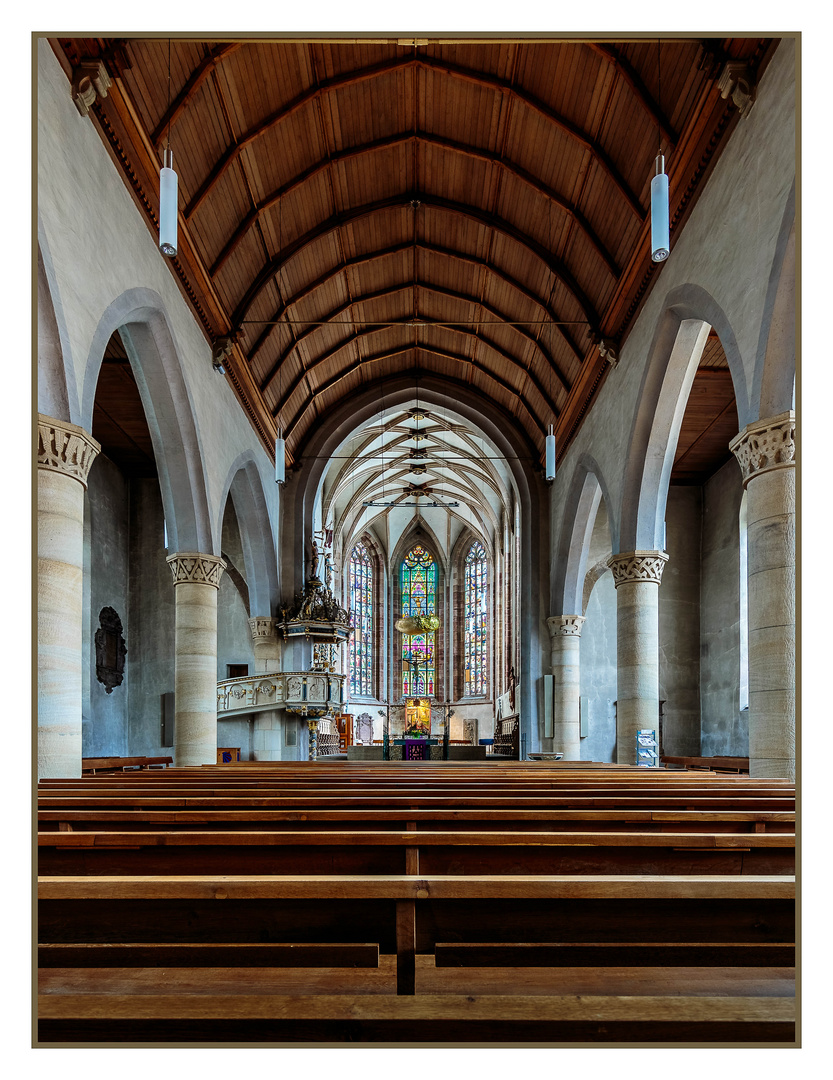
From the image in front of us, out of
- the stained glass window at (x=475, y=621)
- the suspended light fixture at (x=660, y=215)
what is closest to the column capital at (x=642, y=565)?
the suspended light fixture at (x=660, y=215)

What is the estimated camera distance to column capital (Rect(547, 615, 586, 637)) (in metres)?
16.3

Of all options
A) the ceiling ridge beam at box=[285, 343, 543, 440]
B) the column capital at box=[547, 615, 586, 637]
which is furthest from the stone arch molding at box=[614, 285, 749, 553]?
the ceiling ridge beam at box=[285, 343, 543, 440]

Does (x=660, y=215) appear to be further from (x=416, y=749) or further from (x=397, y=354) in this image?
(x=416, y=749)

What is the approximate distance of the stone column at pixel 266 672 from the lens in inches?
632

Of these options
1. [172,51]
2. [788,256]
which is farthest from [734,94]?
[172,51]

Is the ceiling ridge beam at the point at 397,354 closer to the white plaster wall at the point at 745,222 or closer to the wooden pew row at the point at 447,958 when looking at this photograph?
the white plaster wall at the point at 745,222

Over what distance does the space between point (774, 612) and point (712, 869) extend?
4.16 m

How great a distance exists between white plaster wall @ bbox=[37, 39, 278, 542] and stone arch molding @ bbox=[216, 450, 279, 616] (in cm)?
533

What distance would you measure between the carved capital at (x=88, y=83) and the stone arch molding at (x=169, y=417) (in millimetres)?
1701

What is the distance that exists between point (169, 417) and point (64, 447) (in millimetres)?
4075

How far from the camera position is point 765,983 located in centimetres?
202

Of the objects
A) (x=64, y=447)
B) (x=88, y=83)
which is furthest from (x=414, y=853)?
(x=88, y=83)

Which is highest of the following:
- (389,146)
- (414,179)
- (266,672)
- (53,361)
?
(414,179)

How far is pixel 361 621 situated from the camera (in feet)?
102
